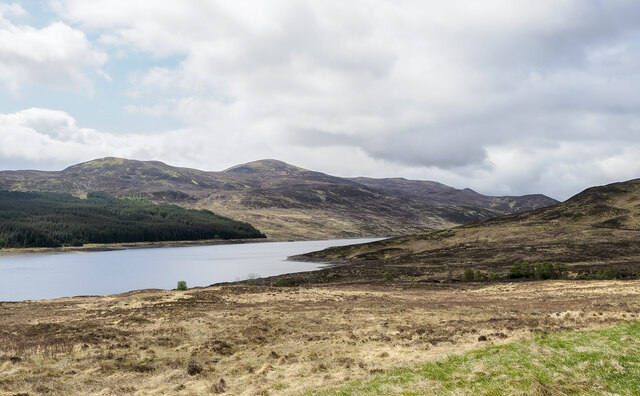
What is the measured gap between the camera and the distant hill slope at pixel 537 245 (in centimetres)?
9888

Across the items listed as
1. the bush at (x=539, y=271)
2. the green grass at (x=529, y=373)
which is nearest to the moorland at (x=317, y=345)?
the green grass at (x=529, y=373)

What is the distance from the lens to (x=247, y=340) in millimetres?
28531

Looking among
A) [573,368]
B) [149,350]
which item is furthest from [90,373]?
[573,368]

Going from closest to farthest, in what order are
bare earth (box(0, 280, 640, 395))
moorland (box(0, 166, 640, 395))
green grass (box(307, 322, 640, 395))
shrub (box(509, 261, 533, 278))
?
green grass (box(307, 322, 640, 395)) < moorland (box(0, 166, 640, 395)) < bare earth (box(0, 280, 640, 395)) < shrub (box(509, 261, 533, 278))

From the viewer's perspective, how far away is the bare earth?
19859 mm

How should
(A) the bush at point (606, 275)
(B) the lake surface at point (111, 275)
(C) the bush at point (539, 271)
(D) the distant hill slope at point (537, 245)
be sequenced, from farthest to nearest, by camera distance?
1. (D) the distant hill slope at point (537, 245)
2. (B) the lake surface at point (111, 275)
3. (C) the bush at point (539, 271)
4. (A) the bush at point (606, 275)

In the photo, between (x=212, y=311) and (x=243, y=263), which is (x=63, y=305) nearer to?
(x=212, y=311)

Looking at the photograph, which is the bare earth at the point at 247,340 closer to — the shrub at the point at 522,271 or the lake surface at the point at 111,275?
the shrub at the point at 522,271

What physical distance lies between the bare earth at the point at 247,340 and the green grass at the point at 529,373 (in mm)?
2579

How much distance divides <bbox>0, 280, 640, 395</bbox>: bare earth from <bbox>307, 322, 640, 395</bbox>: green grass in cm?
258

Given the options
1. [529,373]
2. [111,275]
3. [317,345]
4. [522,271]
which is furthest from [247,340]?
[111,275]

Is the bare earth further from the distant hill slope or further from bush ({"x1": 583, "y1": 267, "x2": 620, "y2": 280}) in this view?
the distant hill slope

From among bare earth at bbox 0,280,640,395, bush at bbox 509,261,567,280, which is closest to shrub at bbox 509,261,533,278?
bush at bbox 509,261,567,280

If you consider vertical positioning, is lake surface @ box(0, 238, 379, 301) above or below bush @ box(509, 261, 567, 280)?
below
